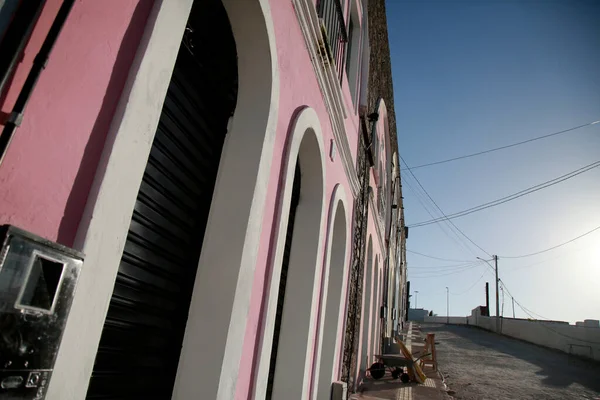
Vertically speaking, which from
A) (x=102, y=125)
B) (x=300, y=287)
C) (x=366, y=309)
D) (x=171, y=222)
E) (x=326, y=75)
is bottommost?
(x=366, y=309)

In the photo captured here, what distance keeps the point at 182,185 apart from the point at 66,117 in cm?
101

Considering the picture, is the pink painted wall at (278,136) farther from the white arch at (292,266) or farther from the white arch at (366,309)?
the white arch at (366,309)

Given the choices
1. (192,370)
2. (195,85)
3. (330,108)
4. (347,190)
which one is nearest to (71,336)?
(192,370)

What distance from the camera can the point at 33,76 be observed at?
2.61ft

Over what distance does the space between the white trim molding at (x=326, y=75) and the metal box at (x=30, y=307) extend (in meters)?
2.62

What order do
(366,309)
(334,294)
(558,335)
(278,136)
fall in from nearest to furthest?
(278,136) < (334,294) < (366,309) < (558,335)

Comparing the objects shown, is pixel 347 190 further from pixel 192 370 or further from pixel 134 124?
pixel 134 124

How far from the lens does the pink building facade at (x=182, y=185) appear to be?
95cm

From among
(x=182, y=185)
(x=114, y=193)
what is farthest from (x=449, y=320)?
(x=114, y=193)

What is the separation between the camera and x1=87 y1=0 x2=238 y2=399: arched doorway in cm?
154

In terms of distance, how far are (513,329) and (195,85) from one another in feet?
111

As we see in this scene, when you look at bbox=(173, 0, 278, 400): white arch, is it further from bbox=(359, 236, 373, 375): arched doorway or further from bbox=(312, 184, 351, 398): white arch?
bbox=(359, 236, 373, 375): arched doorway

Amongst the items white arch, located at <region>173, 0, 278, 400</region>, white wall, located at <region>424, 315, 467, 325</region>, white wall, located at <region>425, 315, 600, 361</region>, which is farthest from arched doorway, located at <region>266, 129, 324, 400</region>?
white wall, located at <region>424, 315, 467, 325</region>

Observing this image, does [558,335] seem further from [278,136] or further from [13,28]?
[13,28]
